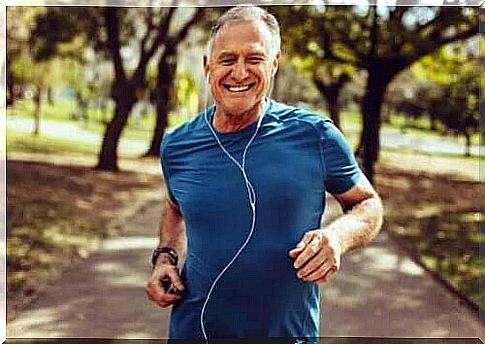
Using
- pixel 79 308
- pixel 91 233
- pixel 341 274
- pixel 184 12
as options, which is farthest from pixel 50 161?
pixel 341 274

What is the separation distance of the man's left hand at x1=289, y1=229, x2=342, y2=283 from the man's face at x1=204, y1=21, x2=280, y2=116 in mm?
383

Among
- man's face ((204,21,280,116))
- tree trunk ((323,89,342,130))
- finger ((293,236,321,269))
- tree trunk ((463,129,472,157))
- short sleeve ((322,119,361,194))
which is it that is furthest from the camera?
tree trunk ((463,129,472,157))

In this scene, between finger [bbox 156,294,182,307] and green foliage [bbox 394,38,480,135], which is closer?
finger [bbox 156,294,182,307]

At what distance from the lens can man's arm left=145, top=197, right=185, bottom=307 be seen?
5.16ft

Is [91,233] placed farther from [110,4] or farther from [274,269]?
[274,269]

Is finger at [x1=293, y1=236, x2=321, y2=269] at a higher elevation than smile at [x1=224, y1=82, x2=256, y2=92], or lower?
lower

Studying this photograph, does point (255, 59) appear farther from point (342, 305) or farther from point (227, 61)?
point (342, 305)

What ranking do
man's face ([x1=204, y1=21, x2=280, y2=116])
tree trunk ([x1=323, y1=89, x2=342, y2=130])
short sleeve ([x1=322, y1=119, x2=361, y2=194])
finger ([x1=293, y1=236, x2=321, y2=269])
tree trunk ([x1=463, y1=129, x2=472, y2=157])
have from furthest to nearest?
tree trunk ([x1=463, y1=129, x2=472, y2=157]) < tree trunk ([x1=323, y1=89, x2=342, y2=130]) < man's face ([x1=204, y1=21, x2=280, y2=116]) < short sleeve ([x1=322, y1=119, x2=361, y2=194]) < finger ([x1=293, y1=236, x2=321, y2=269])

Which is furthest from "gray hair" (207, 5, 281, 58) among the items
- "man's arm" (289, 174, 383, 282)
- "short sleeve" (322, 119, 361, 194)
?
"man's arm" (289, 174, 383, 282)

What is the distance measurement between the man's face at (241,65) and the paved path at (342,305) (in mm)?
1635

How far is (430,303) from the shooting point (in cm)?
318

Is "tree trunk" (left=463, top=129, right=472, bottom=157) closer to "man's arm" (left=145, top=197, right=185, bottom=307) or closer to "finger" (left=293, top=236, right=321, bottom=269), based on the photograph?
"man's arm" (left=145, top=197, right=185, bottom=307)

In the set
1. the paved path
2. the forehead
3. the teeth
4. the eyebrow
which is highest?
the forehead

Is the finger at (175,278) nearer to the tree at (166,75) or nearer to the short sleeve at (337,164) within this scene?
the short sleeve at (337,164)
